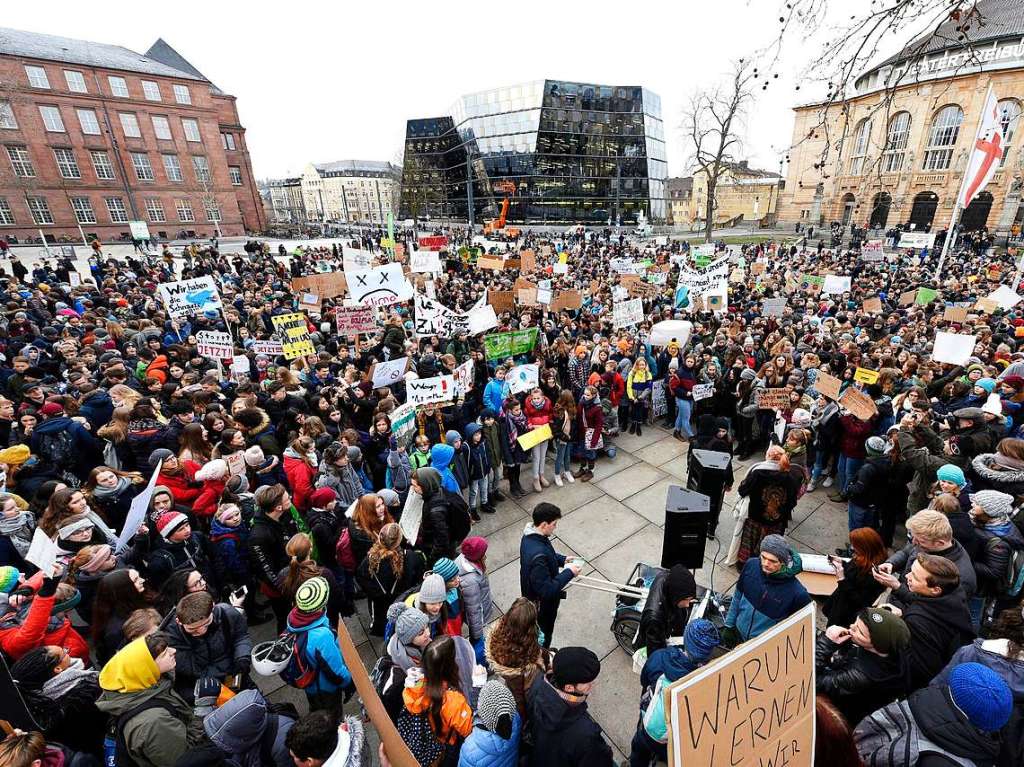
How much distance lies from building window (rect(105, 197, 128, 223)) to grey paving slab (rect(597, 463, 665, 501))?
58.8 metres

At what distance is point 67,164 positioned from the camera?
42.9 m

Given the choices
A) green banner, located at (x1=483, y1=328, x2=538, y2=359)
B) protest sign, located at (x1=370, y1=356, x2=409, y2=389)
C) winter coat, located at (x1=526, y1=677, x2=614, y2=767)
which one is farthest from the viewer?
green banner, located at (x1=483, y1=328, x2=538, y2=359)

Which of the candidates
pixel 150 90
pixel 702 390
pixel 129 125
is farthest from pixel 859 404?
pixel 150 90

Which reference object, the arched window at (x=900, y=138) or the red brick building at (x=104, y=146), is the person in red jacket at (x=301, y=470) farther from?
the arched window at (x=900, y=138)

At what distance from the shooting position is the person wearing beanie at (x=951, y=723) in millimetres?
2068

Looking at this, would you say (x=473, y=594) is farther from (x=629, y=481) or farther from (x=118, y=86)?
(x=118, y=86)

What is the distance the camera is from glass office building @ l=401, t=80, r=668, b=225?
Answer: 63469mm

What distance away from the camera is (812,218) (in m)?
57.3

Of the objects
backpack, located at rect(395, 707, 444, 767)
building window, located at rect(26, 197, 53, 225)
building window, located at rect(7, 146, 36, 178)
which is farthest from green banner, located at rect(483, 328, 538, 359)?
building window, located at rect(7, 146, 36, 178)

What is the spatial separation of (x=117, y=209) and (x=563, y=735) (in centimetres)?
6192

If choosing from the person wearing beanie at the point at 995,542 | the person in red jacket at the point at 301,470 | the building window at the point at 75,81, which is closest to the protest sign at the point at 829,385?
the person wearing beanie at the point at 995,542

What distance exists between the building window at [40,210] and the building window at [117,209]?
4.37 metres

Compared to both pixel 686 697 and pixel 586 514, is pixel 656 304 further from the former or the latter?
pixel 686 697

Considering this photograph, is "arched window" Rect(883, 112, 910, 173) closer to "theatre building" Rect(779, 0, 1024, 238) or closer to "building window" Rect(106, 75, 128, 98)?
"theatre building" Rect(779, 0, 1024, 238)
